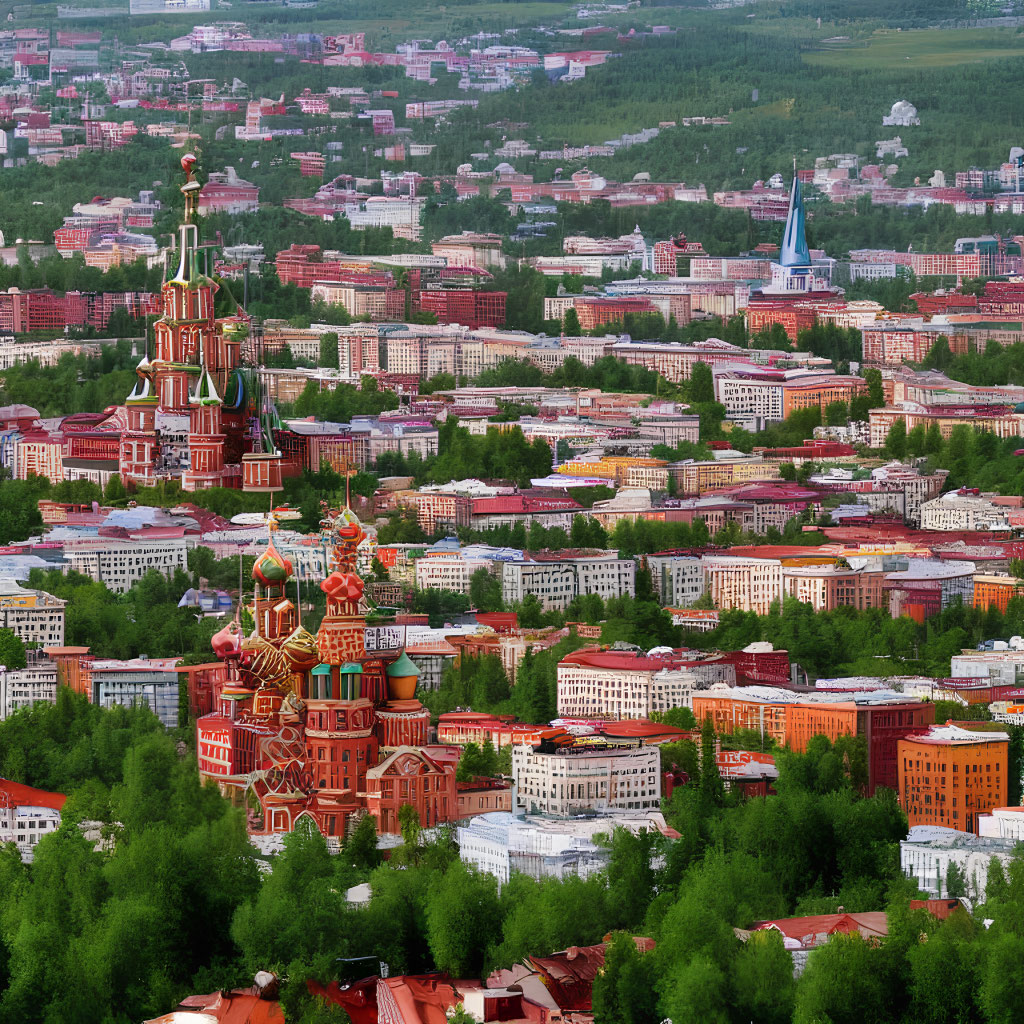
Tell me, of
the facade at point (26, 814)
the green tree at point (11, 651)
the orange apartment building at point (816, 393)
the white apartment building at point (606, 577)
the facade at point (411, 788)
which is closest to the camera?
the facade at point (411, 788)

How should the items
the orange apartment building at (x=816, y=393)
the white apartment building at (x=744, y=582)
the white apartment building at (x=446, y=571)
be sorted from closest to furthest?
the white apartment building at (x=446, y=571), the white apartment building at (x=744, y=582), the orange apartment building at (x=816, y=393)

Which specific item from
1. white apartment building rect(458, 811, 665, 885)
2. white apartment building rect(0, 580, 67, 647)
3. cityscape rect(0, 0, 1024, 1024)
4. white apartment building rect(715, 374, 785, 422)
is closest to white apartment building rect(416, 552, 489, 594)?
cityscape rect(0, 0, 1024, 1024)

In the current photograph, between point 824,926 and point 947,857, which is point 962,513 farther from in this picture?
point 824,926

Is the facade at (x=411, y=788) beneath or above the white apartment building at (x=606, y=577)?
above

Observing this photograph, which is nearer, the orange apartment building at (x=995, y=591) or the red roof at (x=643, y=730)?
the red roof at (x=643, y=730)

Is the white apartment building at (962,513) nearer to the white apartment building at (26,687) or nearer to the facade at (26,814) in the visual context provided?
the white apartment building at (26,687)

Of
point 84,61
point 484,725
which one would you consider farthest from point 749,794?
point 84,61

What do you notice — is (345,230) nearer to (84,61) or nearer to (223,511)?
(84,61)

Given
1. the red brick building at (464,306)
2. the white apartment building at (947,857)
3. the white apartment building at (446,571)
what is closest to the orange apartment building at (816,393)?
the red brick building at (464,306)
